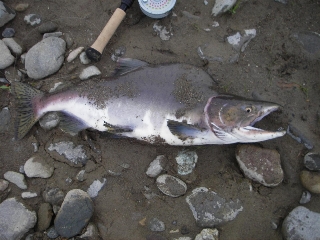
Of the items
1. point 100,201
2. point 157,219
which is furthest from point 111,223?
point 157,219

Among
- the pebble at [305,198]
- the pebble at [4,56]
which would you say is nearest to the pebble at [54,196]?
the pebble at [4,56]

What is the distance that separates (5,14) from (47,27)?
65 cm

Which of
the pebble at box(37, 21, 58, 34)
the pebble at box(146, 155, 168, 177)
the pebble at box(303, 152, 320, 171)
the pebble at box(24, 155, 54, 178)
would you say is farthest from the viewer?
the pebble at box(37, 21, 58, 34)

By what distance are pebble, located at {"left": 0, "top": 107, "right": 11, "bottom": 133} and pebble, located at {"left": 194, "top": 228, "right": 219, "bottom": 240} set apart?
3.01 meters

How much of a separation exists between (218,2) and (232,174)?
247cm

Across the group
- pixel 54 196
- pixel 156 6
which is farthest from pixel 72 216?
pixel 156 6

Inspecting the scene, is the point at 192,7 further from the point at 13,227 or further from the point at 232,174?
the point at 13,227

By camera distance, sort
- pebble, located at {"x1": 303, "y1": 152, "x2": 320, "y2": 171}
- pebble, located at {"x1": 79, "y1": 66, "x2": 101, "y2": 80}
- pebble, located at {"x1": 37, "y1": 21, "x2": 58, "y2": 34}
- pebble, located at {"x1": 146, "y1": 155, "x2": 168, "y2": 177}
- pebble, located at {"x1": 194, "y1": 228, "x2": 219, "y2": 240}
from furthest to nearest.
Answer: pebble, located at {"x1": 37, "y1": 21, "x2": 58, "y2": 34}, pebble, located at {"x1": 79, "y1": 66, "x2": 101, "y2": 80}, pebble, located at {"x1": 146, "y1": 155, "x2": 168, "y2": 177}, pebble, located at {"x1": 303, "y1": 152, "x2": 320, "y2": 171}, pebble, located at {"x1": 194, "y1": 228, "x2": 219, "y2": 240}

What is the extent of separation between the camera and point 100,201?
4.03 meters

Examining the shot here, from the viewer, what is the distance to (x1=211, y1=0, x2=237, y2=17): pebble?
440 cm

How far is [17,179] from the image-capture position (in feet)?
13.5

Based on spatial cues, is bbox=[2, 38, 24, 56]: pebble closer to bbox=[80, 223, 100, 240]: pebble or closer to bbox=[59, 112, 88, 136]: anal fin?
bbox=[59, 112, 88, 136]: anal fin

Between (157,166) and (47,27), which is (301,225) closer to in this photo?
(157,166)

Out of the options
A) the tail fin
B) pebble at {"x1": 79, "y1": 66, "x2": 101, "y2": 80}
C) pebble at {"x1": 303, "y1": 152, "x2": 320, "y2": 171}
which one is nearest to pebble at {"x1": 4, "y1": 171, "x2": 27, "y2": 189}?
the tail fin
